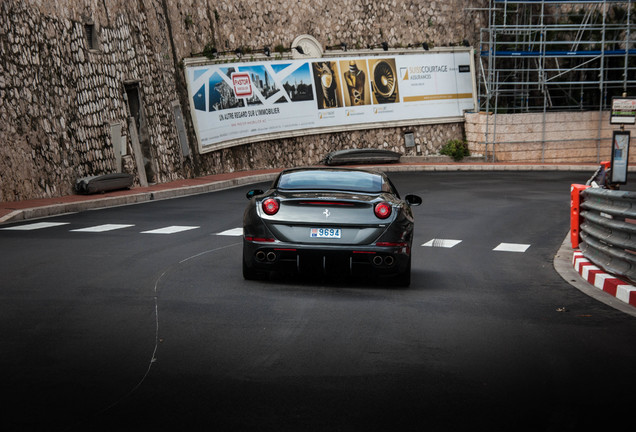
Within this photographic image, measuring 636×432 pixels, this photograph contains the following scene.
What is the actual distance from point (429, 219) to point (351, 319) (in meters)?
A: 11.0

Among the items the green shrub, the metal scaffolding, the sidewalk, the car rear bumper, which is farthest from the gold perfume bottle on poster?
the car rear bumper

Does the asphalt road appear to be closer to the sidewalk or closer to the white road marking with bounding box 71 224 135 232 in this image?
the white road marking with bounding box 71 224 135 232

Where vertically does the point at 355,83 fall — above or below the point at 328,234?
below

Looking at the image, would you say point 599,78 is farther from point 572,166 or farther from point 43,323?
point 43,323

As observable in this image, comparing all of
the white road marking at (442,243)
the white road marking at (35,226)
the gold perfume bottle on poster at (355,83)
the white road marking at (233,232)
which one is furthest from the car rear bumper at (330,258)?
the gold perfume bottle on poster at (355,83)

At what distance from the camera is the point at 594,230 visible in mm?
11852

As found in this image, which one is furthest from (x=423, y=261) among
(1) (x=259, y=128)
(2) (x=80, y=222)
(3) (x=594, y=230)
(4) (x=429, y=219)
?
(1) (x=259, y=128)

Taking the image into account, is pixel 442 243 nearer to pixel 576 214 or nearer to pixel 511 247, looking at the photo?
pixel 511 247

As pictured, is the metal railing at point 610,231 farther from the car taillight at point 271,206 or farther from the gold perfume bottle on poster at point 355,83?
the gold perfume bottle on poster at point 355,83

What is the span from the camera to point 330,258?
9516mm

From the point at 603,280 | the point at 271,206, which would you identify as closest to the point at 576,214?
the point at 603,280

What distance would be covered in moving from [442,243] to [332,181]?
4.99 meters

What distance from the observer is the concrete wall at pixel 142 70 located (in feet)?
73.4

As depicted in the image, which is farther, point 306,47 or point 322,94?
point 322,94
